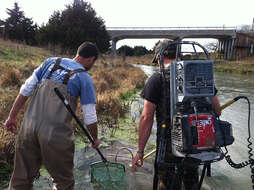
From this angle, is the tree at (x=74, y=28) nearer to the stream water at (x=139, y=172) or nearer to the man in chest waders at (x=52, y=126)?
the stream water at (x=139, y=172)

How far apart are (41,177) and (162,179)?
80.3 inches

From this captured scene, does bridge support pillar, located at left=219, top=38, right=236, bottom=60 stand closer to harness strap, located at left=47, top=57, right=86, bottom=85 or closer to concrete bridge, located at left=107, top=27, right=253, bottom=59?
concrete bridge, located at left=107, top=27, right=253, bottom=59

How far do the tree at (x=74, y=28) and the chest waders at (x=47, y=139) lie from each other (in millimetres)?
20427

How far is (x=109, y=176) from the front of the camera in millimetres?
3336

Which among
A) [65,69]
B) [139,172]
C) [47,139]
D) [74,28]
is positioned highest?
[74,28]

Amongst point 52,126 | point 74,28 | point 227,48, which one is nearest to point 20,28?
point 74,28

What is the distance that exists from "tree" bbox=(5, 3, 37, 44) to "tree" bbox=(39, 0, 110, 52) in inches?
316

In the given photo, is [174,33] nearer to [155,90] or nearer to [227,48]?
[227,48]

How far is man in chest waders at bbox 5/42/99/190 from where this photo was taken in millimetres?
2342

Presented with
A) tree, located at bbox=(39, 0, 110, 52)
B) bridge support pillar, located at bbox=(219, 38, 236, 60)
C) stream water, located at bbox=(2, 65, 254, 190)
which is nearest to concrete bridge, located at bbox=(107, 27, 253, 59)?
bridge support pillar, located at bbox=(219, 38, 236, 60)

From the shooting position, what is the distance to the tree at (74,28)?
72.4 ft

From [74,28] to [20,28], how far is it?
549 inches

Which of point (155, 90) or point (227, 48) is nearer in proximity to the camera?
point (155, 90)

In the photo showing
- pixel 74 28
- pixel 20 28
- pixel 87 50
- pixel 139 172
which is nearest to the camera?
pixel 87 50
